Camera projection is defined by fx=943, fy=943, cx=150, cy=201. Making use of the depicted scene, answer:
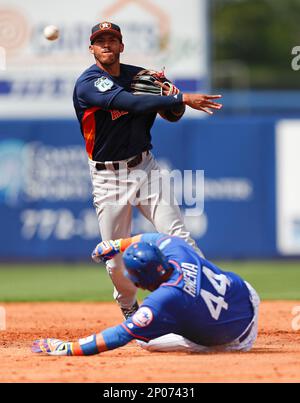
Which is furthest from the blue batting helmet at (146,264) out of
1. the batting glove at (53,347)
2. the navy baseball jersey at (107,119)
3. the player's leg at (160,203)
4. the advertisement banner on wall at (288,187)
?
the advertisement banner on wall at (288,187)

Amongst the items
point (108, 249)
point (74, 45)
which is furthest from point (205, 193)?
point (108, 249)

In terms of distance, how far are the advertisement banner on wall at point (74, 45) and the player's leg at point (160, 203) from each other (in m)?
8.84

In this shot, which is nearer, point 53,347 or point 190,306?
point 190,306

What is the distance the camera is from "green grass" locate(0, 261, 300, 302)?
9.98 m

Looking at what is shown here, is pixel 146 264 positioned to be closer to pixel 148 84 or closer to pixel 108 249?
pixel 108 249

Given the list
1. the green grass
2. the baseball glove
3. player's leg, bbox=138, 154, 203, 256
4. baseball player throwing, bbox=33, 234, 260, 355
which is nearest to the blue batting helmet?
baseball player throwing, bbox=33, 234, 260, 355

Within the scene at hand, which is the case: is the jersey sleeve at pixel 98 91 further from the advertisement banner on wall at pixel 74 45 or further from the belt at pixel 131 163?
the advertisement banner on wall at pixel 74 45

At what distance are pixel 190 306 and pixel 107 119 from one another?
1.82 metres

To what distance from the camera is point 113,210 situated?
22.0ft

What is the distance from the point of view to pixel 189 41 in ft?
51.8

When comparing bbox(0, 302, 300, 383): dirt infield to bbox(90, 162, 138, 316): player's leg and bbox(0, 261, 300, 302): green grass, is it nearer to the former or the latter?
Answer: bbox(90, 162, 138, 316): player's leg

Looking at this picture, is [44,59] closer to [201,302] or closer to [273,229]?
[273,229]

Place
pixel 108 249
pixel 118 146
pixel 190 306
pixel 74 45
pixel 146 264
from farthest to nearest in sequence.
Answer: pixel 74 45
pixel 118 146
pixel 108 249
pixel 190 306
pixel 146 264

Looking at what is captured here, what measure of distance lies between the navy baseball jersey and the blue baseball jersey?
1.17 m
